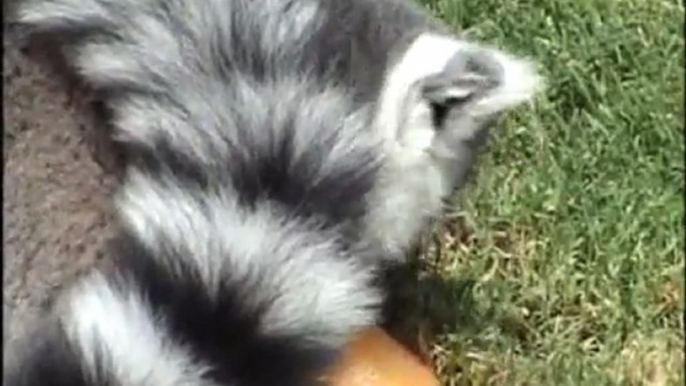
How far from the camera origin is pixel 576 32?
295 centimetres

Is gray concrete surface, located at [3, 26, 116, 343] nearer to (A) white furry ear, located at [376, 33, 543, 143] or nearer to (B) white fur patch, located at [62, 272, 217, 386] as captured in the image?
(B) white fur patch, located at [62, 272, 217, 386]

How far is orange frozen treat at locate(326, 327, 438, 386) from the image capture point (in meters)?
2.10

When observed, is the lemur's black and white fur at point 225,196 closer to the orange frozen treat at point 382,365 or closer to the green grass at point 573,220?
the orange frozen treat at point 382,365

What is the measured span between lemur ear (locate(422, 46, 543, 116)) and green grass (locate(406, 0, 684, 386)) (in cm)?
26

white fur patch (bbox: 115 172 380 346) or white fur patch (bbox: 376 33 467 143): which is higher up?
white fur patch (bbox: 376 33 467 143)

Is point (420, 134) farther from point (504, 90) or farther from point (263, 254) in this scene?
point (263, 254)

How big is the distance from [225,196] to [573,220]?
3.54ft

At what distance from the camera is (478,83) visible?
6.91ft

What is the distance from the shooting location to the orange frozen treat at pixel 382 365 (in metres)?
2.10

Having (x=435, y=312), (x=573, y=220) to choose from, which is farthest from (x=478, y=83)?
(x=573, y=220)

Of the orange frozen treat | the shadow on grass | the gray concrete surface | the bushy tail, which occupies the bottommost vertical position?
the shadow on grass

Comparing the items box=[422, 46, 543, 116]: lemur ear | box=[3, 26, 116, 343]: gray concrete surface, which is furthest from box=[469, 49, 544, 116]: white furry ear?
box=[3, 26, 116, 343]: gray concrete surface

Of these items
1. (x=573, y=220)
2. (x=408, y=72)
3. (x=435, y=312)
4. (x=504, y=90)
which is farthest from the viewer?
(x=573, y=220)

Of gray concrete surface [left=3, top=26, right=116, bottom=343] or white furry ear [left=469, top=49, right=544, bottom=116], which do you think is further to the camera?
white furry ear [left=469, top=49, right=544, bottom=116]
